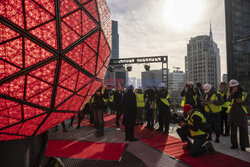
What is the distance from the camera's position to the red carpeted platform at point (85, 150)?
349 centimetres

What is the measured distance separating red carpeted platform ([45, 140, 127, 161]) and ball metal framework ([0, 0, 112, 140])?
2486mm

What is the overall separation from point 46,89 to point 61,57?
0.24 meters

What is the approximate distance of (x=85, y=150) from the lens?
3.89 metres

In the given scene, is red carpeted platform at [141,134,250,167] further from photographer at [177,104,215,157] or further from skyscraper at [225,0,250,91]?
skyscraper at [225,0,250,91]

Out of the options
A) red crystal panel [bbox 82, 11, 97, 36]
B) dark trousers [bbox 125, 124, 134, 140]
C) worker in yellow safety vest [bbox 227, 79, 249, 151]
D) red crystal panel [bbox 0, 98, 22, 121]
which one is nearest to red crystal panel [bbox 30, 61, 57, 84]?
red crystal panel [bbox 0, 98, 22, 121]

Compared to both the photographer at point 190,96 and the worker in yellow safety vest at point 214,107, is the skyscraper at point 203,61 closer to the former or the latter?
the photographer at point 190,96

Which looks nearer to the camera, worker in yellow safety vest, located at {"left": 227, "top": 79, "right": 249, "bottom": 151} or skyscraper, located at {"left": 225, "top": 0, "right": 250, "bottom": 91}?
worker in yellow safety vest, located at {"left": 227, "top": 79, "right": 249, "bottom": 151}

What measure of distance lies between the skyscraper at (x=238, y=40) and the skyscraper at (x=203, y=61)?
77060 mm

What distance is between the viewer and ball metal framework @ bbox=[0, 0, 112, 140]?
2.86 ft

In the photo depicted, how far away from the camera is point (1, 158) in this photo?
4.17 feet

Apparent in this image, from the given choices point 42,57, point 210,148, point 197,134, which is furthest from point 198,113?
point 42,57

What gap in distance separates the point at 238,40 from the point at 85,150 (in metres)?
11.8

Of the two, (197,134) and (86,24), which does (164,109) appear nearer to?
(197,134)

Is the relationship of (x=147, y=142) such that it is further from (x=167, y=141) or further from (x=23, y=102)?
(x=23, y=102)
